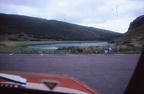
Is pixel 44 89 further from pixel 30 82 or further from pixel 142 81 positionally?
pixel 142 81

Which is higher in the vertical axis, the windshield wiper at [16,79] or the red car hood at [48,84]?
the windshield wiper at [16,79]

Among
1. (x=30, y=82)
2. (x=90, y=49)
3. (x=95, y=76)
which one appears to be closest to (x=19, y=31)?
(x=30, y=82)

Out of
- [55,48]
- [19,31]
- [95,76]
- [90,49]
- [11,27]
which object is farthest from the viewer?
[55,48]

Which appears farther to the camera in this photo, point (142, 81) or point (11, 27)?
point (11, 27)

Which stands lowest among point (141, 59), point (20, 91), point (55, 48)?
point (55, 48)

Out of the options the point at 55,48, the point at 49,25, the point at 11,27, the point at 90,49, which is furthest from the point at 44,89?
the point at 55,48

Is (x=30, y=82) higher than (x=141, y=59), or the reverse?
(x=141, y=59)

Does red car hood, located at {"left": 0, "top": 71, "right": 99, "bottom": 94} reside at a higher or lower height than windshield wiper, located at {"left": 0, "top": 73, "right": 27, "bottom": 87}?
lower

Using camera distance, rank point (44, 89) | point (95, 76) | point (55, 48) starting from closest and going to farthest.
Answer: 1. point (44, 89)
2. point (95, 76)
3. point (55, 48)

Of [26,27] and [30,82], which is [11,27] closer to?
[26,27]
